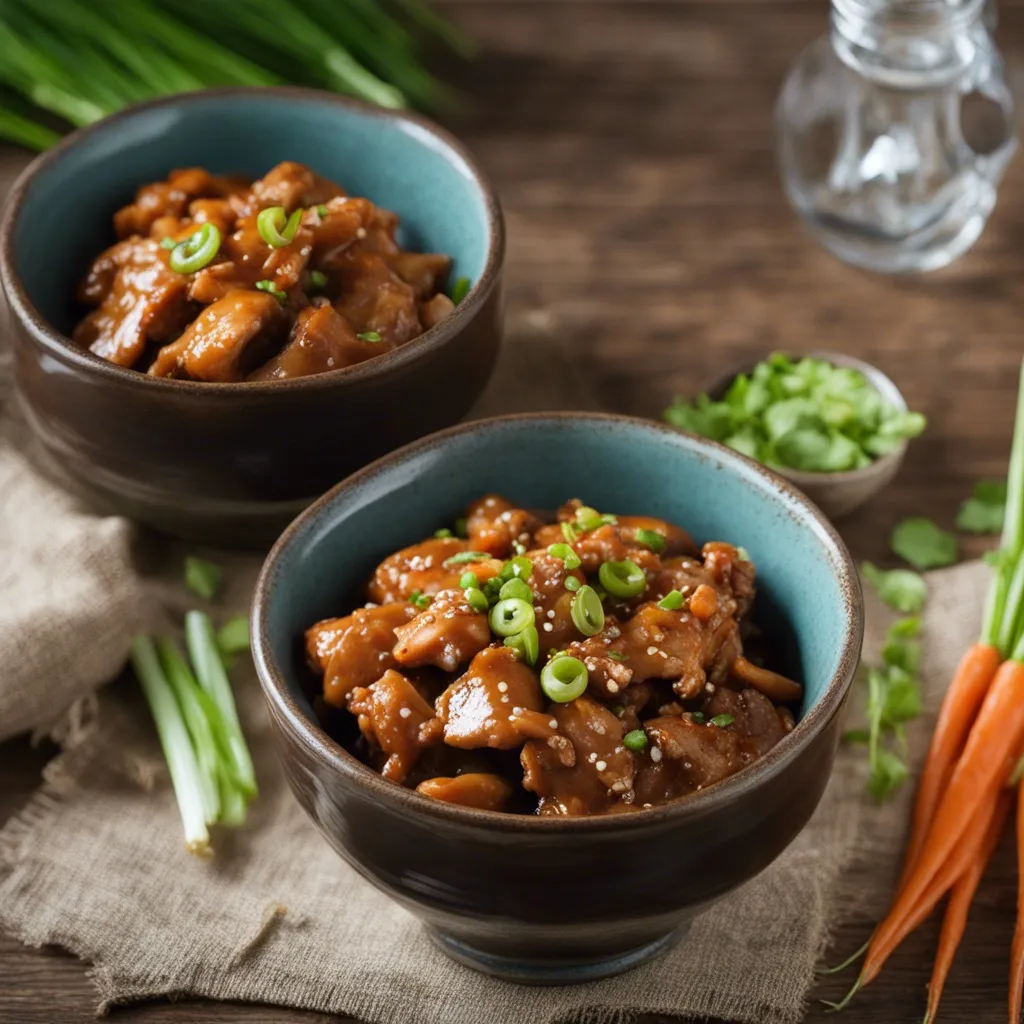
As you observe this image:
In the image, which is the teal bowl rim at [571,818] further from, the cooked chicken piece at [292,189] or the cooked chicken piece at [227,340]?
the cooked chicken piece at [292,189]

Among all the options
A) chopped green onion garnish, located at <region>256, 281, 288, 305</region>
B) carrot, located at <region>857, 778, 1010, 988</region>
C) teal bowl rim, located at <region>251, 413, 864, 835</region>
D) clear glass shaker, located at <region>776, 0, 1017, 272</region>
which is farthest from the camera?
clear glass shaker, located at <region>776, 0, 1017, 272</region>

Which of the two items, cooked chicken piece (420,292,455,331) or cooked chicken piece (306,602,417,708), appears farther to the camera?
cooked chicken piece (420,292,455,331)

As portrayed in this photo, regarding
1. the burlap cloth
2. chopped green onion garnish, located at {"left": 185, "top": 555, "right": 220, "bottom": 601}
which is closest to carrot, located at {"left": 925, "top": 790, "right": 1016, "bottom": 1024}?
the burlap cloth

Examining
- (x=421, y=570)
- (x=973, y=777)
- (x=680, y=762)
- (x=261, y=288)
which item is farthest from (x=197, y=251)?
(x=973, y=777)

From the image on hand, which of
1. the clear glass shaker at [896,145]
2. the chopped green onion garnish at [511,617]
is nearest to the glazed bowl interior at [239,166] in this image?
the chopped green onion garnish at [511,617]

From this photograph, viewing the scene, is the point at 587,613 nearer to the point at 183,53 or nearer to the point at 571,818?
the point at 571,818

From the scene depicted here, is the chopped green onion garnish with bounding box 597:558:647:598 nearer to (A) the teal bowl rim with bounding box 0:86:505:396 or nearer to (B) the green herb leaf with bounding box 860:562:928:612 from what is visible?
(A) the teal bowl rim with bounding box 0:86:505:396
